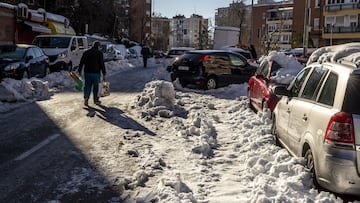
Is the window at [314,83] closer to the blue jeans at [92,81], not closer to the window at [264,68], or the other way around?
the window at [264,68]

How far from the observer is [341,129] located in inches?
192

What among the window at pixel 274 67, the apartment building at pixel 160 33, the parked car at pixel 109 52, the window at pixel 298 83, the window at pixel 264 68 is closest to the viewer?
the window at pixel 298 83

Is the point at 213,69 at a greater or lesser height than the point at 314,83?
lesser

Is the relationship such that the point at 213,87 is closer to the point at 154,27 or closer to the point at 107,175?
the point at 107,175

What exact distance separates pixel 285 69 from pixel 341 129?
22.9 feet

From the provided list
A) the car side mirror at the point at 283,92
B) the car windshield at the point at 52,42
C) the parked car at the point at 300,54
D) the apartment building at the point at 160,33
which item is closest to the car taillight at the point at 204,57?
the parked car at the point at 300,54

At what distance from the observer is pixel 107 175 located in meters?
6.46

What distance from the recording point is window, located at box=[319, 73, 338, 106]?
17.3 ft

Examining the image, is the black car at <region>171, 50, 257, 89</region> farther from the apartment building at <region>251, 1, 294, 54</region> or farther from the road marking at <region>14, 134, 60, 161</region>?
the apartment building at <region>251, 1, 294, 54</region>

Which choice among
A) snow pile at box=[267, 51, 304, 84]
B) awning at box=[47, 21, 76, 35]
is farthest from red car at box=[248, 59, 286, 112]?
awning at box=[47, 21, 76, 35]

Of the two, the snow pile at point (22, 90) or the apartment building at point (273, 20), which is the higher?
the apartment building at point (273, 20)

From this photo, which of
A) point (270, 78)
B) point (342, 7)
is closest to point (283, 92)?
point (270, 78)

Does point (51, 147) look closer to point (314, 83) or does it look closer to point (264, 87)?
point (314, 83)

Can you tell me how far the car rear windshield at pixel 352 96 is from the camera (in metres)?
4.91
